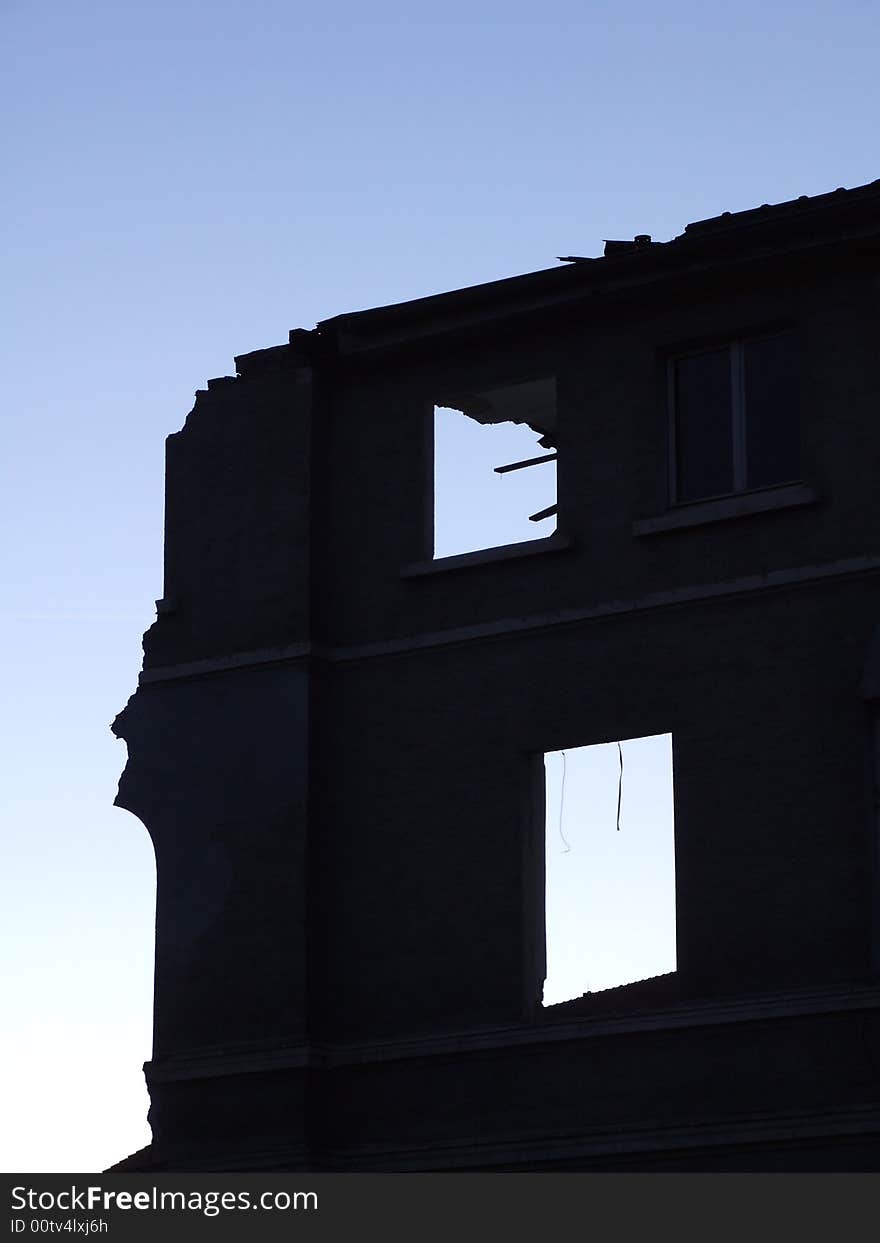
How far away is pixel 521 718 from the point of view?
22969mm

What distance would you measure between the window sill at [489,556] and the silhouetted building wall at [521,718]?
0.04m

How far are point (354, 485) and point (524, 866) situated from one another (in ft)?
12.7

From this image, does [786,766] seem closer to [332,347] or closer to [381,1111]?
[381,1111]

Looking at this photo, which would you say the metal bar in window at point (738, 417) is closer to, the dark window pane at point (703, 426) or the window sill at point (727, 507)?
the dark window pane at point (703, 426)

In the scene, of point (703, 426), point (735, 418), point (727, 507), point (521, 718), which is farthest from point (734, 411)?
point (521, 718)

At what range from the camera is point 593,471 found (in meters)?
23.3

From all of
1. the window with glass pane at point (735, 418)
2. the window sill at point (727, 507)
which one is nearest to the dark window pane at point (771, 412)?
the window with glass pane at point (735, 418)

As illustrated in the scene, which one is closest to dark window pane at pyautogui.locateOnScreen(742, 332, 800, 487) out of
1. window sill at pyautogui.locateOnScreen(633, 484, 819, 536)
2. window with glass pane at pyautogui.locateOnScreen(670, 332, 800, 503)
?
window with glass pane at pyautogui.locateOnScreen(670, 332, 800, 503)

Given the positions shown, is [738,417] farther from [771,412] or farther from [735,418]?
[771,412]

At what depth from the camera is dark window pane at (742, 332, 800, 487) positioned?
22500mm

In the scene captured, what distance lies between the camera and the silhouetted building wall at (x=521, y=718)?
844 inches

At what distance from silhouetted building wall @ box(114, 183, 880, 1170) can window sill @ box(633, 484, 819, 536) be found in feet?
0.08

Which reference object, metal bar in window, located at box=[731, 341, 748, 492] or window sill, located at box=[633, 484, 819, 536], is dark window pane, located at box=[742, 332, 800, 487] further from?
window sill, located at box=[633, 484, 819, 536]
